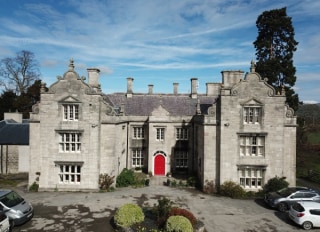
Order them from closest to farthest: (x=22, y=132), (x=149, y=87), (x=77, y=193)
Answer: (x=77, y=193) → (x=22, y=132) → (x=149, y=87)

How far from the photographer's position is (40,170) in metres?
23.1

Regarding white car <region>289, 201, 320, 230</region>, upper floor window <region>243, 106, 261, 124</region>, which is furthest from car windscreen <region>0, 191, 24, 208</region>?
upper floor window <region>243, 106, 261, 124</region>

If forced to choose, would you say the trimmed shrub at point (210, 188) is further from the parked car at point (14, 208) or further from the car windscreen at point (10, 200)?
the car windscreen at point (10, 200)

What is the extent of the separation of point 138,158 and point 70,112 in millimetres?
11331

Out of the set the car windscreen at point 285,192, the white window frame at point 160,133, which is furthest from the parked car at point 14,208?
the car windscreen at point 285,192

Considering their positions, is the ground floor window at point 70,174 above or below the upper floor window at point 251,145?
below

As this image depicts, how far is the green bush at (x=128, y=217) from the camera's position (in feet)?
46.5

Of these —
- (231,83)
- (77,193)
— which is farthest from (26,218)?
(231,83)

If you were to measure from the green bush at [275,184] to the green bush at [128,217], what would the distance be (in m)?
13.0

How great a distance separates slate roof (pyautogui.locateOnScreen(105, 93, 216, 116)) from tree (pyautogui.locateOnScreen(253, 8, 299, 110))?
27.0ft

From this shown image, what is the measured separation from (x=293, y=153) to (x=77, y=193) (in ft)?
66.9

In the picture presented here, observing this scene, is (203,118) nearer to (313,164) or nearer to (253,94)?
(253,94)

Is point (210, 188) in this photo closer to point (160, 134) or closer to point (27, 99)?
point (160, 134)

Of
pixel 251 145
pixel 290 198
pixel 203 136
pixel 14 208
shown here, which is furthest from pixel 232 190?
pixel 14 208
